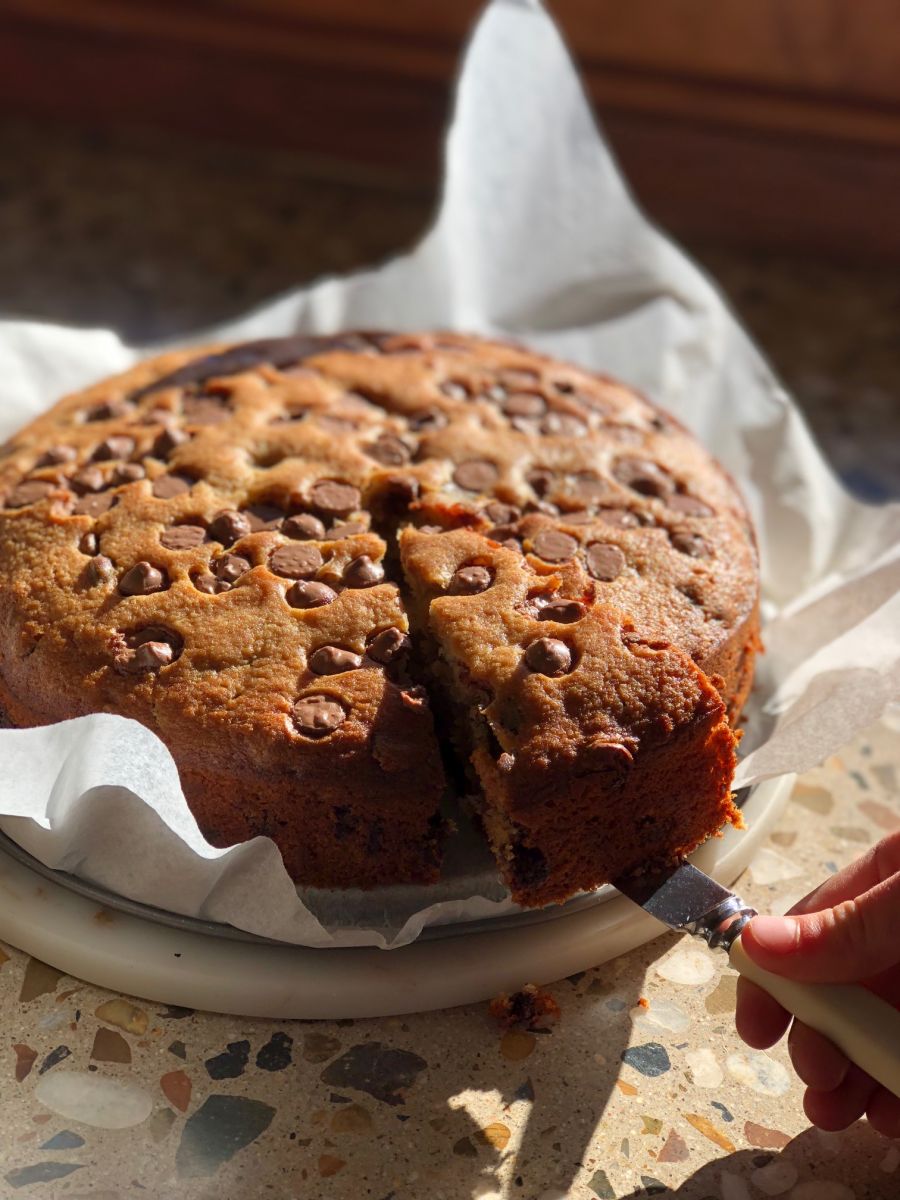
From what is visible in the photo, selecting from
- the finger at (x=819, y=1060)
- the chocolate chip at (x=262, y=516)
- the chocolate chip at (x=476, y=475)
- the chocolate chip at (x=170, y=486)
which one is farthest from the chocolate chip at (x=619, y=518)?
the finger at (x=819, y=1060)

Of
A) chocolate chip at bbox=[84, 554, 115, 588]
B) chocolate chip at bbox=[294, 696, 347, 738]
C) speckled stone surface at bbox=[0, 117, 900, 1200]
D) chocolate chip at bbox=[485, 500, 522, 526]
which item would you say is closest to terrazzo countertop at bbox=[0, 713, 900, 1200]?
speckled stone surface at bbox=[0, 117, 900, 1200]

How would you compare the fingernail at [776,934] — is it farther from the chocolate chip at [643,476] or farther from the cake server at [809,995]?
the chocolate chip at [643,476]

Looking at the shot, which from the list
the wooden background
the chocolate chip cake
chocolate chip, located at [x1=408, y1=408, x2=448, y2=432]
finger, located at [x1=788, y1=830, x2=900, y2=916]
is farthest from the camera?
the wooden background

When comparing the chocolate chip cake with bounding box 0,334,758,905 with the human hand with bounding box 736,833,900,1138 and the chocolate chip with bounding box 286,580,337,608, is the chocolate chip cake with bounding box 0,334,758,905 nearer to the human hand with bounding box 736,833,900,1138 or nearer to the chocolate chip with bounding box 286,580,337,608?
the chocolate chip with bounding box 286,580,337,608

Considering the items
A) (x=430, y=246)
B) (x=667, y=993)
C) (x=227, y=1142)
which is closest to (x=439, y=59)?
(x=430, y=246)

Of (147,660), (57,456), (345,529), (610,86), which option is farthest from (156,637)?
(610,86)
